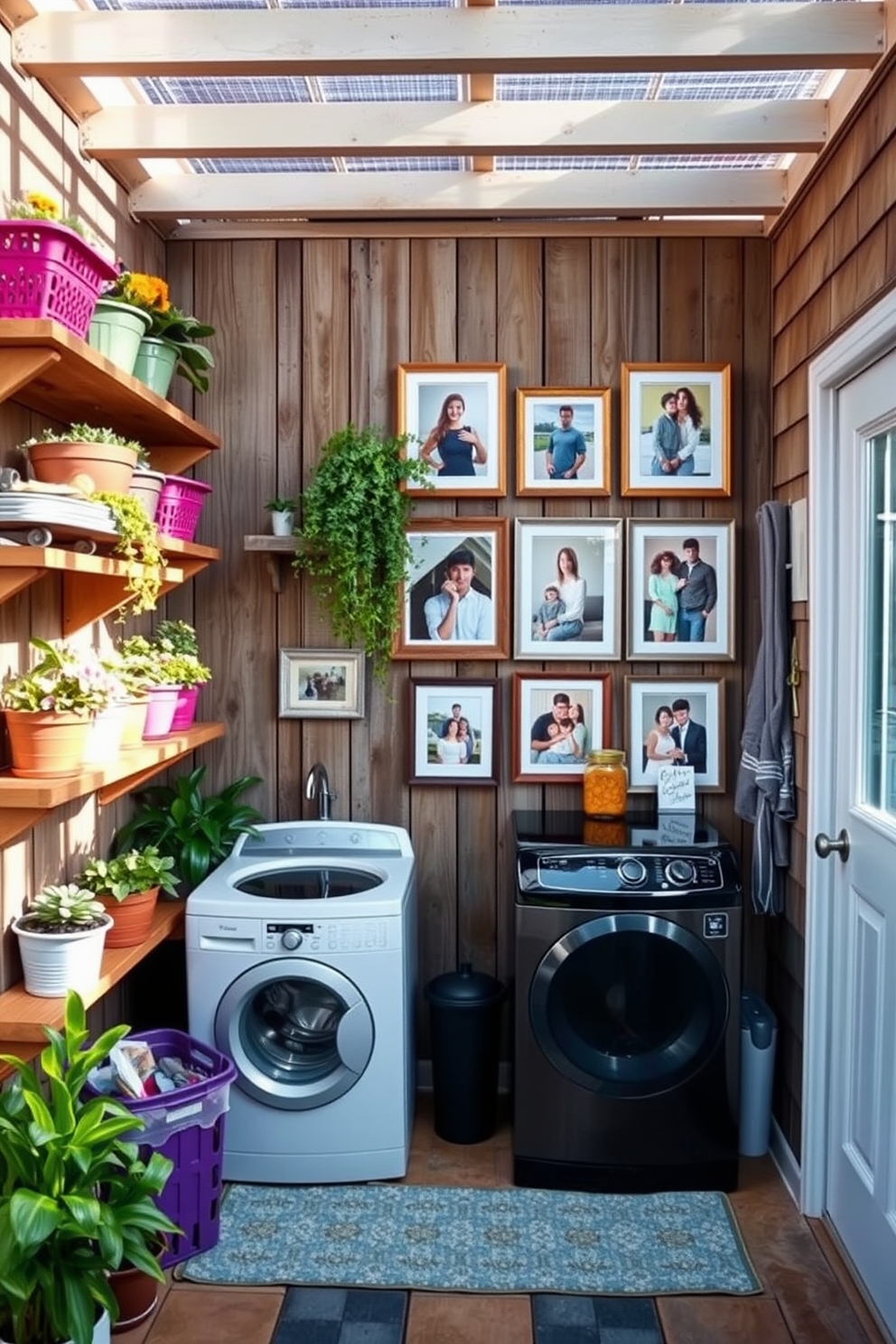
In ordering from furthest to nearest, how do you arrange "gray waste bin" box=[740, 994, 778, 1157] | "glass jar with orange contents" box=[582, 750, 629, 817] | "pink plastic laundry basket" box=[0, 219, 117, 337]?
1. "glass jar with orange contents" box=[582, 750, 629, 817]
2. "gray waste bin" box=[740, 994, 778, 1157]
3. "pink plastic laundry basket" box=[0, 219, 117, 337]

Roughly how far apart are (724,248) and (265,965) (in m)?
2.33

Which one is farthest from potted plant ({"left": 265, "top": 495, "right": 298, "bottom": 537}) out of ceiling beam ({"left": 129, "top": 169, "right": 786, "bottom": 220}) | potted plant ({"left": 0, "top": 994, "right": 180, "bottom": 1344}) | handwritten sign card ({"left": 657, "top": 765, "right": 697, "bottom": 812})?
potted plant ({"left": 0, "top": 994, "right": 180, "bottom": 1344})

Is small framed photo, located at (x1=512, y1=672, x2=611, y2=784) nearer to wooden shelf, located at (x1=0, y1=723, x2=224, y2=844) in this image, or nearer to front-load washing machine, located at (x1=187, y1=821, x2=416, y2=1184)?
front-load washing machine, located at (x1=187, y1=821, x2=416, y2=1184)

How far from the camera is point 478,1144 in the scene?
2.87 metres

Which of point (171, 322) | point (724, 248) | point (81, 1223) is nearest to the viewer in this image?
point (81, 1223)

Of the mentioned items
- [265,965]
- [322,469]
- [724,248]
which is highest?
[724,248]

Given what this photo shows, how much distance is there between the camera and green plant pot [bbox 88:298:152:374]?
88.6 inches

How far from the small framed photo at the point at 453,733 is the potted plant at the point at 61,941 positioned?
1.13 metres

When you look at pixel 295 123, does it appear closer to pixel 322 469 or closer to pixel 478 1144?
pixel 322 469

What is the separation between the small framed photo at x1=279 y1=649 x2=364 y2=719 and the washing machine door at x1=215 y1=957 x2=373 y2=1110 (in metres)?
0.80

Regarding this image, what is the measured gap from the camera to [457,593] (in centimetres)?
310

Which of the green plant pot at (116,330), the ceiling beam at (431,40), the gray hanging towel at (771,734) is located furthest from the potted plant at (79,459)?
the gray hanging towel at (771,734)

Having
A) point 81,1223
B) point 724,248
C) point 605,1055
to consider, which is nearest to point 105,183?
point 724,248

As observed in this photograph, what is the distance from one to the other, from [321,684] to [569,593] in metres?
0.77
